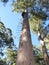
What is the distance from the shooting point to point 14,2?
1196 centimetres

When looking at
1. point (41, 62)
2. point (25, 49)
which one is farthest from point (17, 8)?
point (25, 49)

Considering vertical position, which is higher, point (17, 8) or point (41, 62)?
point (17, 8)

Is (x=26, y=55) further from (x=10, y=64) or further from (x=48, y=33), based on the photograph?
(x=10, y=64)

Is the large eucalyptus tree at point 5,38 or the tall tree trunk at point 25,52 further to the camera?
the large eucalyptus tree at point 5,38

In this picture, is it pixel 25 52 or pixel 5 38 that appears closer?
pixel 25 52

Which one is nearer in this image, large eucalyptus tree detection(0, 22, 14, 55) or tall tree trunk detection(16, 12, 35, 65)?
tall tree trunk detection(16, 12, 35, 65)

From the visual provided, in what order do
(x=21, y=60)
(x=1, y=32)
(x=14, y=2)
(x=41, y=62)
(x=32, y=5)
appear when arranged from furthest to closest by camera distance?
(x=41, y=62)
(x=1, y=32)
(x=14, y=2)
(x=32, y=5)
(x=21, y=60)

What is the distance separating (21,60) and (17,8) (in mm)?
7900

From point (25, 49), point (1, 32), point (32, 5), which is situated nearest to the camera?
point (25, 49)

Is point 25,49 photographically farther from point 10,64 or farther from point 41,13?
point 10,64

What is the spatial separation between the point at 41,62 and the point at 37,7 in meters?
4.87

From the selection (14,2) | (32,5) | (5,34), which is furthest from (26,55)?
(5,34)

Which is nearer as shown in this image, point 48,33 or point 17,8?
point 17,8

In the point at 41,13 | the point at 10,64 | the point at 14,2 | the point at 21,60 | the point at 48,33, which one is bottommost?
the point at 10,64
